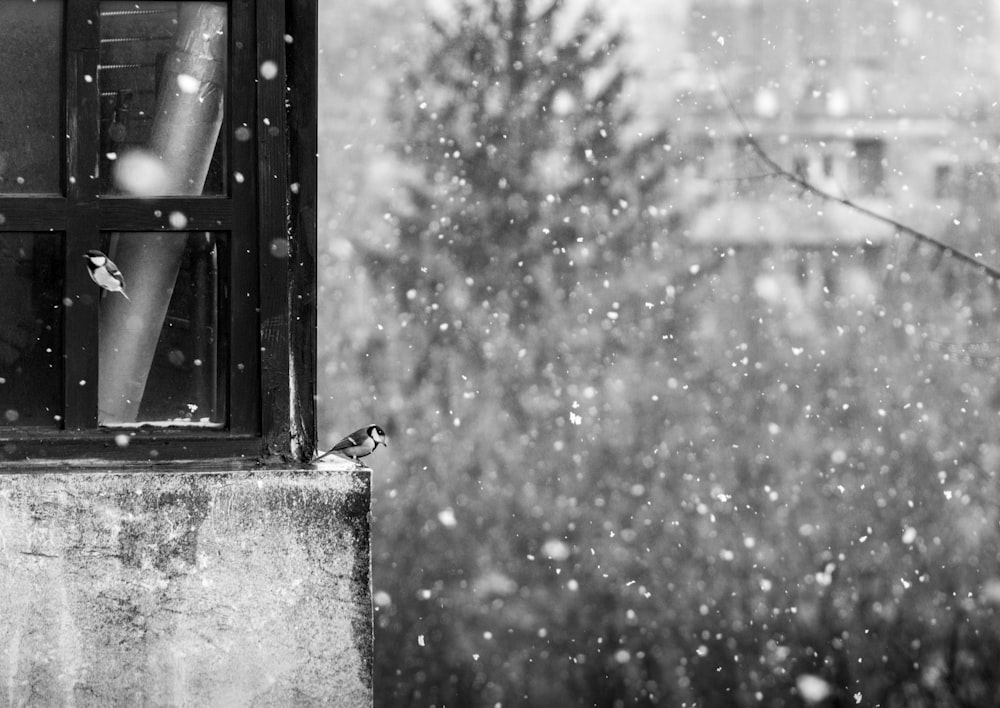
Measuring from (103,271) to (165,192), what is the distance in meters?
0.21

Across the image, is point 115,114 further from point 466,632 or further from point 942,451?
point 942,451

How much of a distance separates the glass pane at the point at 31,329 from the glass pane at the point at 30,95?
0.12 meters

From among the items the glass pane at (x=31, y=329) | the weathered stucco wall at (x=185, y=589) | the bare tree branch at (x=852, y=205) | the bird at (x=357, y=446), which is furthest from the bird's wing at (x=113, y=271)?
the bare tree branch at (x=852, y=205)

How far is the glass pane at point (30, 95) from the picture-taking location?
1.99 m

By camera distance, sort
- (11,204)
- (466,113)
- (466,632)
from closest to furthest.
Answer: (11,204)
(466,113)
(466,632)

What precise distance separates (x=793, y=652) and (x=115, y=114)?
4.68 m

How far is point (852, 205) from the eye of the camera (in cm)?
486

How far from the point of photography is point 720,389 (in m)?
5.23

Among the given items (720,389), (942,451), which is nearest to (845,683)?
(942,451)

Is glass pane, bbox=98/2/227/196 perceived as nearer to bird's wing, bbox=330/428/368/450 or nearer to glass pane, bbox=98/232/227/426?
glass pane, bbox=98/232/227/426

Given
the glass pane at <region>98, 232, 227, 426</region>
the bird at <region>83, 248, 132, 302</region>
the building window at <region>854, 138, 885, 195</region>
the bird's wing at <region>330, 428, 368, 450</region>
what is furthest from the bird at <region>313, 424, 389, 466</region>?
the building window at <region>854, 138, 885, 195</region>

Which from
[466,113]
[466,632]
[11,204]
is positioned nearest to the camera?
[11,204]

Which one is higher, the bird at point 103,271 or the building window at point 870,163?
the building window at point 870,163

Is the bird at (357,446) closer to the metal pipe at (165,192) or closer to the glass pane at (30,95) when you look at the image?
the metal pipe at (165,192)
